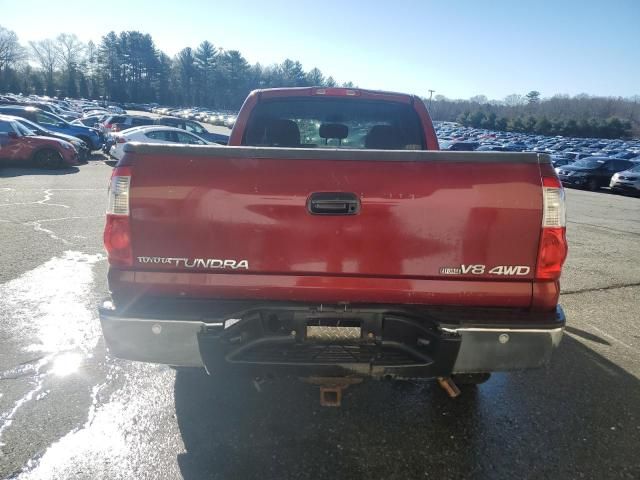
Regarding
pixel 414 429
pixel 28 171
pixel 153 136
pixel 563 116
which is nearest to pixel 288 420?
pixel 414 429

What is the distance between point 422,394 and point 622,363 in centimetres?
191

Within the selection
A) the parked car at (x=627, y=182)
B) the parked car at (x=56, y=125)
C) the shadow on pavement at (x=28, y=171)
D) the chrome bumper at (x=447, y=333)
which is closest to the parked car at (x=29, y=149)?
the shadow on pavement at (x=28, y=171)

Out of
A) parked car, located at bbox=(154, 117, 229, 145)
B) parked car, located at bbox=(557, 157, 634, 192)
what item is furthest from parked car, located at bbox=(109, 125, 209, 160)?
parked car, located at bbox=(557, 157, 634, 192)

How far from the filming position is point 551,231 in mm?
2275

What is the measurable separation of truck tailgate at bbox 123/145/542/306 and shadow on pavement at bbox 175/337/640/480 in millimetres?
997

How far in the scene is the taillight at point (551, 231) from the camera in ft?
7.39

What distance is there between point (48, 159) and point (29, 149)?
2.12 feet

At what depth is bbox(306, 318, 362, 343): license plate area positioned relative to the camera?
7.55 ft

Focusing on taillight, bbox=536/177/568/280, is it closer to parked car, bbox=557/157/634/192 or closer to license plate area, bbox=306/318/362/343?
license plate area, bbox=306/318/362/343

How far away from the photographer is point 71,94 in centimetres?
9669

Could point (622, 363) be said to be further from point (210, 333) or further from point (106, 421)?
point (106, 421)

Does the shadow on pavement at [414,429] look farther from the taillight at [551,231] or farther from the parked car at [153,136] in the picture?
the parked car at [153,136]

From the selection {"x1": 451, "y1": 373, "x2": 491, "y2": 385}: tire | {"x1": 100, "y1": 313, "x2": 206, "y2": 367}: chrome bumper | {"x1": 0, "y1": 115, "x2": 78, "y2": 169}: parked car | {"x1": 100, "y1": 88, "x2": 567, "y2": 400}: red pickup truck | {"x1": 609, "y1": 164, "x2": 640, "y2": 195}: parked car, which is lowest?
{"x1": 609, "y1": 164, "x2": 640, "y2": 195}: parked car

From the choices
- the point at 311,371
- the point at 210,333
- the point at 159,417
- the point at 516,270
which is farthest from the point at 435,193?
the point at 159,417
